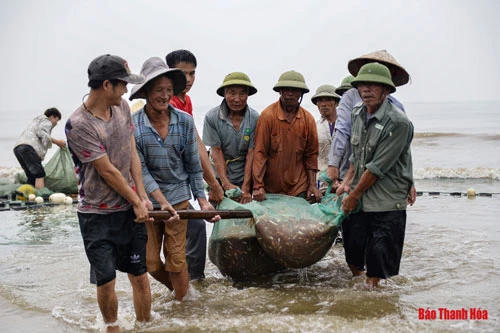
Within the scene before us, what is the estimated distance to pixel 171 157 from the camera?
4.42m

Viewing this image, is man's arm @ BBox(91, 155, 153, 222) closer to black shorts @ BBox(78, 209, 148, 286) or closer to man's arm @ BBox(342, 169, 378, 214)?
black shorts @ BBox(78, 209, 148, 286)

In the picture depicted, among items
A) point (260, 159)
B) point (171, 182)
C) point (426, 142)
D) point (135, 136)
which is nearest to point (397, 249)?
point (260, 159)

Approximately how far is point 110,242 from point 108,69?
3.34ft

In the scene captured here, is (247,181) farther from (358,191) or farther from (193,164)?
(358,191)

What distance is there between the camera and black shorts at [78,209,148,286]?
3.75m

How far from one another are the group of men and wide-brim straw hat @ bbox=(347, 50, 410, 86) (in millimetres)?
28

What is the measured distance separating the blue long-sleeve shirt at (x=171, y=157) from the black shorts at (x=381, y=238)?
1280 millimetres

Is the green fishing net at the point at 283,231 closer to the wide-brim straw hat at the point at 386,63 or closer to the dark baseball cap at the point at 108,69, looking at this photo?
the wide-brim straw hat at the point at 386,63

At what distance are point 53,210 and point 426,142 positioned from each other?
1476cm

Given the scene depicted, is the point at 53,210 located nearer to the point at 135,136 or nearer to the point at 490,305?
the point at 135,136

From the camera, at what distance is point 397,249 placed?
475 centimetres

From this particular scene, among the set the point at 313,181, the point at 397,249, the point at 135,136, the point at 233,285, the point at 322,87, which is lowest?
the point at 233,285

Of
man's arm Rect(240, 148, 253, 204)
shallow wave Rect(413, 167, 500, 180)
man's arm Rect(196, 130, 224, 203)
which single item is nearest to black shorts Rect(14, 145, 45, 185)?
man's arm Rect(240, 148, 253, 204)

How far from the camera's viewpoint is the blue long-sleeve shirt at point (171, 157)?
171 inches
